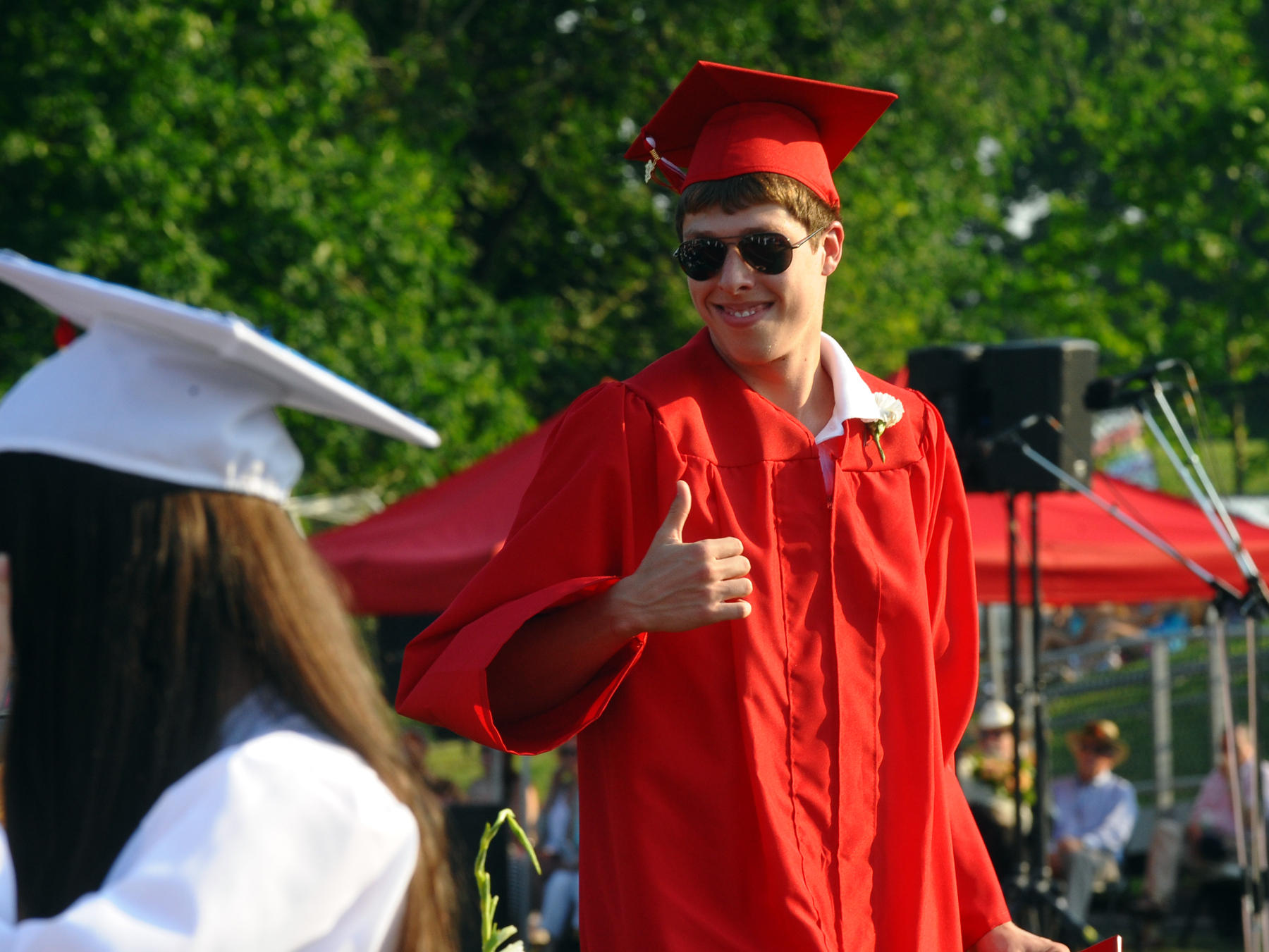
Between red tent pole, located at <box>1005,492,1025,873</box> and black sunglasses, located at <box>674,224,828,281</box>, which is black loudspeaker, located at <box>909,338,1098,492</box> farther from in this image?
black sunglasses, located at <box>674,224,828,281</box>

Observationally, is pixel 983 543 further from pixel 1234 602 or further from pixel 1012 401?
pixel 1234 602

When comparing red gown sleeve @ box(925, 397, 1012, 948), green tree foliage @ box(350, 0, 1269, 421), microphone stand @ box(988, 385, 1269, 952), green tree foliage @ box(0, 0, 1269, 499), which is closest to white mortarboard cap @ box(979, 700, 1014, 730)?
microphone stand @ box(988, 385, 1269, 952)

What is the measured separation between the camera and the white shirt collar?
81.2 inches

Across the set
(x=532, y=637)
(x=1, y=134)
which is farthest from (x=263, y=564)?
(x=1, y=134)

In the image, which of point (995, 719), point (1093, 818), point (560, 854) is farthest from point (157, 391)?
point (1093, 818)

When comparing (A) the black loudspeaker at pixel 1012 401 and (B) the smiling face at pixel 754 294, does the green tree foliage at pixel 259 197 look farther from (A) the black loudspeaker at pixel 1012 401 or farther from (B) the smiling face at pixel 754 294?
(B) the smiling face at pixel 754 294

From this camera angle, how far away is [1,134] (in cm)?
953

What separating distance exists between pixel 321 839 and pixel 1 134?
972cm

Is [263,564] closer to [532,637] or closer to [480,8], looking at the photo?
[532,637]

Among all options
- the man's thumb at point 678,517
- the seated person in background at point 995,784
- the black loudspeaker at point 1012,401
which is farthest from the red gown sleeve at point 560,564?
the seated person in background at point 995,784

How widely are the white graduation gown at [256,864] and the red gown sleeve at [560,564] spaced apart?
2.11ft

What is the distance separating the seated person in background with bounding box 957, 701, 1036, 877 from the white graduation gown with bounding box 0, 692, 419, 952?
659cm

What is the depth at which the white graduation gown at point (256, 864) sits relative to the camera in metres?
1.05

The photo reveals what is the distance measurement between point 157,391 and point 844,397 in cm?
113
